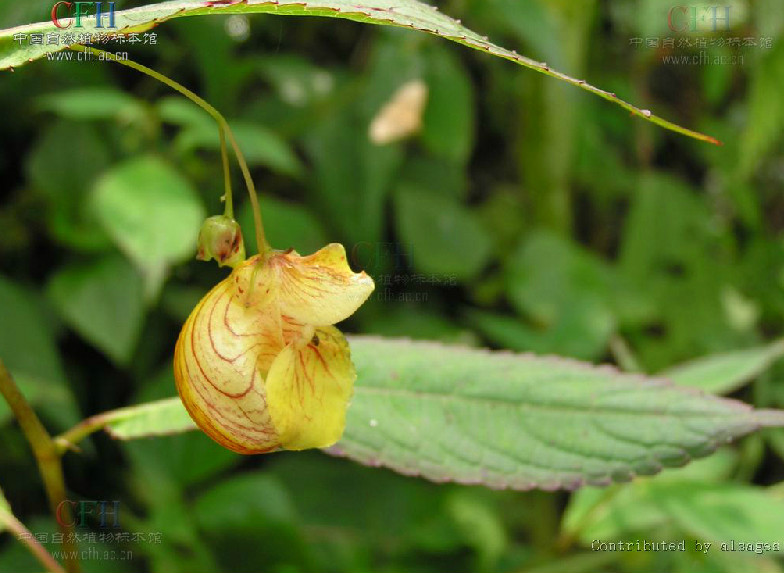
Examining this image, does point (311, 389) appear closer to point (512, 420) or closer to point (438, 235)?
point (512, 420)

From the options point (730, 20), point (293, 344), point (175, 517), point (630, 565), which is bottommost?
point (630, 565)

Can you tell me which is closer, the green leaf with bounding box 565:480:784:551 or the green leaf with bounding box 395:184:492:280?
the green leaf with bounding box 565:480:784:551

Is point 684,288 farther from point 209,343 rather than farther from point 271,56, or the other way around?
point 209,343

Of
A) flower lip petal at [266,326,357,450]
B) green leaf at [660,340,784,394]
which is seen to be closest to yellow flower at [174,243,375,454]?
flower lip petal at [266,326,357,450]

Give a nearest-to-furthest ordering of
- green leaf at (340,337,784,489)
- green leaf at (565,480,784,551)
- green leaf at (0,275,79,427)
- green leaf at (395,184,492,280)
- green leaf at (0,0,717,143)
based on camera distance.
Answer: green leaf at (0,0,717,143)
green leaf at (340,337,784,489)
green leaf at (565,480,784,551)
green leaf at (0,275,79,427)
green leaf at (395,184,492,280)

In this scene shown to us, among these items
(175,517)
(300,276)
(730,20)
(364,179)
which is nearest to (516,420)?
(300,276)

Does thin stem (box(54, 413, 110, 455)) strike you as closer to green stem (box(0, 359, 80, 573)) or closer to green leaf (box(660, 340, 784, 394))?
green stem (box(0, 359, 80, 573))

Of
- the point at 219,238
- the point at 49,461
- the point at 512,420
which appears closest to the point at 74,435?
the point at 49,461
